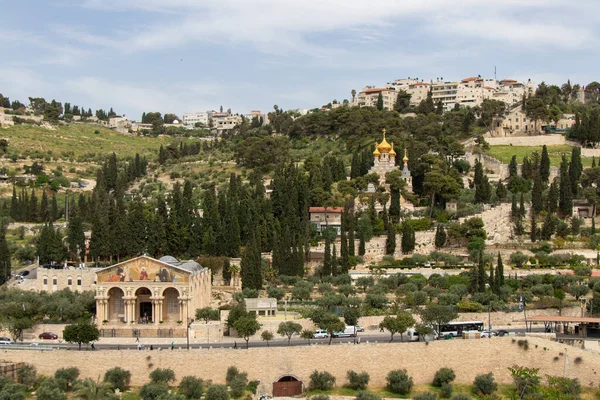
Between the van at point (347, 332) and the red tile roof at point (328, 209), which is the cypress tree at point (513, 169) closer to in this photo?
the red tile roof at point (328, 209)

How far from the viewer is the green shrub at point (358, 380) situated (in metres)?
41.9

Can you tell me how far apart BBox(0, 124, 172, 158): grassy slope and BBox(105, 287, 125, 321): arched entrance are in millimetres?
59101

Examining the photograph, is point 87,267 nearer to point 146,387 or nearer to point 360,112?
point 146,387

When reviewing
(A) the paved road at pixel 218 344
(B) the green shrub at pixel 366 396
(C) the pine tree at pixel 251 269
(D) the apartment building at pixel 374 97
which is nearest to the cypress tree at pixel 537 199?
(A) the paved road at pixel 218 344

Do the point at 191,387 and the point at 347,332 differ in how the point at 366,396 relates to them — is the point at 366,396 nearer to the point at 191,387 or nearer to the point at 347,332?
the point at 347,332

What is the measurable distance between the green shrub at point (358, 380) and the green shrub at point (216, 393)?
6.20 m

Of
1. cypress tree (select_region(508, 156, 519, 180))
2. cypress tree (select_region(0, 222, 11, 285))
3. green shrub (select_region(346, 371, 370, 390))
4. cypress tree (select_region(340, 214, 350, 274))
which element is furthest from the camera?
cypress tree (select_region(508, 156, 519, 180))

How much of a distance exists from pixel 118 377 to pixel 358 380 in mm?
11462

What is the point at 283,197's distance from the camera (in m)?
64.1

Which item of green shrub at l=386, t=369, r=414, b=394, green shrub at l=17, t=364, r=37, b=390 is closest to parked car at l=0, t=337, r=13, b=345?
green shrub at l=17, t=364, r=37, b=390

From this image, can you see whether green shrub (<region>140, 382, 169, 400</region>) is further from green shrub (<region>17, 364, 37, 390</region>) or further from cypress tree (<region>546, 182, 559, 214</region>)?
cypress tree (<region>546, 182, 559, 214</region>)

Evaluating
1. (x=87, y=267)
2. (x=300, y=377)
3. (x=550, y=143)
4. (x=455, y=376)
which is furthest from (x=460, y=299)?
(x=550, y=143)

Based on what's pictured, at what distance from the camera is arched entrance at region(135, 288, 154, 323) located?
50.8 metres

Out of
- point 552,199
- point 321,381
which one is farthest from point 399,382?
point 552,199
